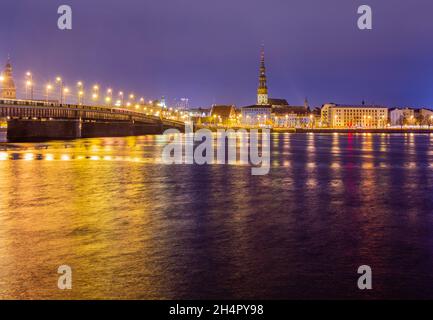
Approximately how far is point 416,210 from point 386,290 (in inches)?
284

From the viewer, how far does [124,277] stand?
6.98 meters

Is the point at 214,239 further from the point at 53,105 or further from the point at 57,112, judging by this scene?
the point at 57,112

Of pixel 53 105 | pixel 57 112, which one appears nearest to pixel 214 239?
pixel 53 105

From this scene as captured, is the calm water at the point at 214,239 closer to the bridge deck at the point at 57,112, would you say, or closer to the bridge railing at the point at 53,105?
the bridge deck at the point at 57,112

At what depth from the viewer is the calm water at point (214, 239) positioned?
6.71 metres

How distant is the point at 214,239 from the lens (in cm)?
940

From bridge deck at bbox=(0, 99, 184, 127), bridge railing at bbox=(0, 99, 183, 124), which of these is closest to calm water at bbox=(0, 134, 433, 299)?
bridge deck at bbox=(0, 99, 184, 127)

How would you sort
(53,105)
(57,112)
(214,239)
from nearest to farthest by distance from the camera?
(214,239), (53,105), (57,112)

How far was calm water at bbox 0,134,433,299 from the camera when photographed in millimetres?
6710

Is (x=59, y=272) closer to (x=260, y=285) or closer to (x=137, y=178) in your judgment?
(x=260, y=285)

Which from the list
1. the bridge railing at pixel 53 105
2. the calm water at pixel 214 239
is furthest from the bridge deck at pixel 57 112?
the calm water at pixel 214 239
